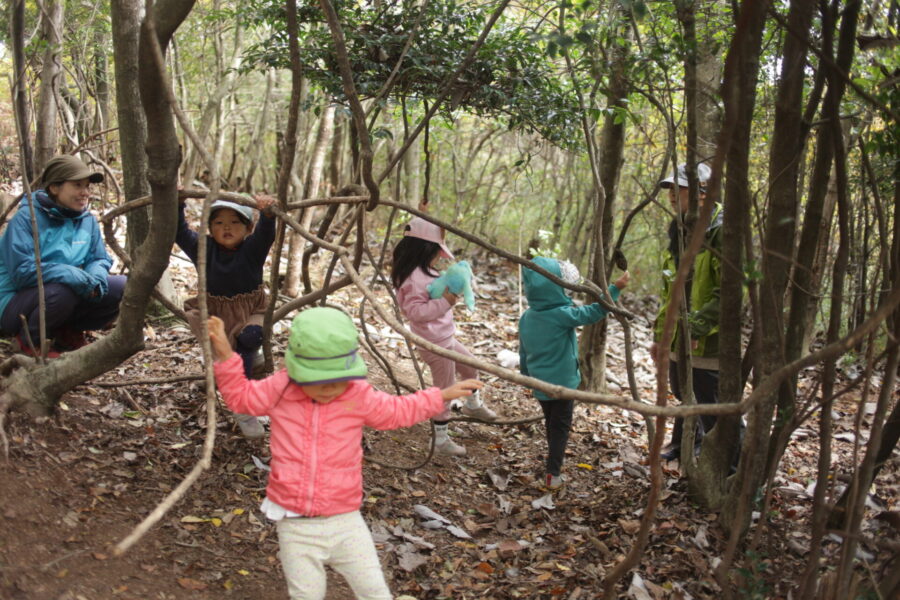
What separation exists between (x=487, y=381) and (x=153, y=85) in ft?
14.7

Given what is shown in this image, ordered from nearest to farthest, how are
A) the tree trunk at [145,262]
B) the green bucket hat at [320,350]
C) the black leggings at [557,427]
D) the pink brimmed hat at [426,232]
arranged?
the green bucket hat at [320,350] → the tree trunk at [145,262] → the black leggings at [557,427] → the pink brimmed hat at [426,232]

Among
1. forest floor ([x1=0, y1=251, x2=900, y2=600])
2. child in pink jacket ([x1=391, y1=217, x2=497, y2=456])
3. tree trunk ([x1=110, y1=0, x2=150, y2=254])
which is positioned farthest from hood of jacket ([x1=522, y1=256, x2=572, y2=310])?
tree trunk ([x1=110, y1=0, x2=150, y2=254])

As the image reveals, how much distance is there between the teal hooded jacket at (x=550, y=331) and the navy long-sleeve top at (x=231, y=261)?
1.59 m

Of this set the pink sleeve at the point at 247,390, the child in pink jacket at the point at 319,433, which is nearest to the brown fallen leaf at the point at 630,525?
the child in pink jacket at the point at 319,433

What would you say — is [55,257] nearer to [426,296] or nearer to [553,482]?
[426,296]

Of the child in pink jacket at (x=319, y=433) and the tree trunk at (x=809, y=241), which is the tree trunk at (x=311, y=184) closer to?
the child in pink jacket at (x=319, y=433)

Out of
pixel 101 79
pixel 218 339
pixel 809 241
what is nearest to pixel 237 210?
pixel 218 339

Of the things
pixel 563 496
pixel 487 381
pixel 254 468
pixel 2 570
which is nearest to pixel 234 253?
pixel 254 468

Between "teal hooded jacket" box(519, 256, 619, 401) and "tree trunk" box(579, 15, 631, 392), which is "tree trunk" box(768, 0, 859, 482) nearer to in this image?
"tree trunk" box(579, 15, 631, 392)

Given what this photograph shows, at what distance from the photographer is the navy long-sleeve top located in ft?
13.3

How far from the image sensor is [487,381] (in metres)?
6.81

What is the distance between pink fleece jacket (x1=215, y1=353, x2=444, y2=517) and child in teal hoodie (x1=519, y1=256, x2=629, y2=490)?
1757mm

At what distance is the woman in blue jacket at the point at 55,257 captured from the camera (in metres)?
4.31

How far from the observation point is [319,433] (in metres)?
2.67
